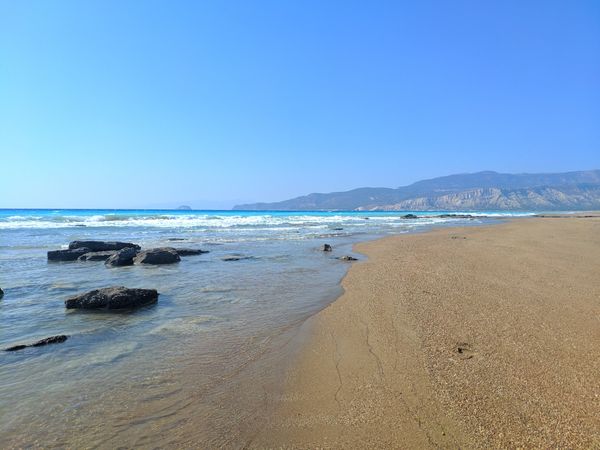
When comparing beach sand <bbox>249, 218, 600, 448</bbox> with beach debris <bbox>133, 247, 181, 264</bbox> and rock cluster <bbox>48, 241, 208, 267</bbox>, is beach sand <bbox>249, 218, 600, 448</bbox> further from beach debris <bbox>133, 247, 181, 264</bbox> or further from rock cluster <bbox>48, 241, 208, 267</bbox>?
rock cluster <bbox>48, 241, 208, 267</bbox>

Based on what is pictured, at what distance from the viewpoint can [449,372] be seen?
4.03 meters

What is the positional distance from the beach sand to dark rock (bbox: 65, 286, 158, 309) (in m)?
3.92

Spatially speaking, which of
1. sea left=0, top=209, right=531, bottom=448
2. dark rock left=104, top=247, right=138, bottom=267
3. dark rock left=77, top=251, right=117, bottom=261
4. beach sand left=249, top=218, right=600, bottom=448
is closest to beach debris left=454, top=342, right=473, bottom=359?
beach sand left=249, top=218, right=600, bottom=448

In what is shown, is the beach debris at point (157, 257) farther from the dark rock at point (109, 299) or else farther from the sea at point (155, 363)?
the dark rock at point (109, 299)

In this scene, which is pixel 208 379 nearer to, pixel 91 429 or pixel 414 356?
pixel 91 429

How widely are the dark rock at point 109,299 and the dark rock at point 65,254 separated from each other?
9.05 meters

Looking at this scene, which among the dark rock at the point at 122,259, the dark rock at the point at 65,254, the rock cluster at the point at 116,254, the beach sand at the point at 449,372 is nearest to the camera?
the beach sand at the point at 449,372

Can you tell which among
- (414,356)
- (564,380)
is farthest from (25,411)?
(564,380)

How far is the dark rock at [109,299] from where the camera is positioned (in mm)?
7207

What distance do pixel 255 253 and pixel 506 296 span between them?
1117 centimetres

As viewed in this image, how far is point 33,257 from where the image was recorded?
50.9 feet

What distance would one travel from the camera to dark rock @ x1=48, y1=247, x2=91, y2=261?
14.7m

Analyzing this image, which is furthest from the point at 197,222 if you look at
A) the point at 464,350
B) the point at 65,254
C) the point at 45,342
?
the point at 464,350

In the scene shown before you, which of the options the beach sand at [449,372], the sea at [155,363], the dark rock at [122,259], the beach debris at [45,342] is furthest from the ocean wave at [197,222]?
the beach debris at [45,342]
